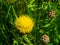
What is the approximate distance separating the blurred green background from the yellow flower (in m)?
0.08

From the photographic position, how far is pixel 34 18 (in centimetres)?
184

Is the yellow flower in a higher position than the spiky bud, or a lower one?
lower

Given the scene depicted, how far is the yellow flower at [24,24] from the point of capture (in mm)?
1642

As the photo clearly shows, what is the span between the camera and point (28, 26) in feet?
5.48

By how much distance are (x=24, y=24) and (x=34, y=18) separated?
8.1 inches

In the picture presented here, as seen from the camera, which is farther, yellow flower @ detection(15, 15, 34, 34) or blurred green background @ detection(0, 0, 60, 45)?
blurred green background @ detection(0, 0, 60, 45)

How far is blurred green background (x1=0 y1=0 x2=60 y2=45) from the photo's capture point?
177 cm

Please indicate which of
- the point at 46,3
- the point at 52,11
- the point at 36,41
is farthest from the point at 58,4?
the point at 36,41

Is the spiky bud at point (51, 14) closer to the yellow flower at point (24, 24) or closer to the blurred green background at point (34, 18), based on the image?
the blurred green background at point (34, 18)

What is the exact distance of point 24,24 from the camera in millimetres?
1653

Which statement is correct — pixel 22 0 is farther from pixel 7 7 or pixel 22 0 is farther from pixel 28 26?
pixel 28 26

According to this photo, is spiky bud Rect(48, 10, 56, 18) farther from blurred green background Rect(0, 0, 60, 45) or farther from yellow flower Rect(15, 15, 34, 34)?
yellow flower Rect(15, 15, 34, 34)

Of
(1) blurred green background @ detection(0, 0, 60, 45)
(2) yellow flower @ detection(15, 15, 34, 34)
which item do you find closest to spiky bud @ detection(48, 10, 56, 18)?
(1) blurred green background @ detection(0, 0, 60, 45)

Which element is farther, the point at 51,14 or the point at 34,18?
the point at 34,18
